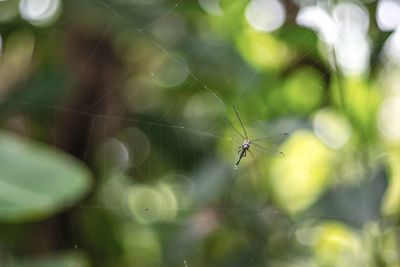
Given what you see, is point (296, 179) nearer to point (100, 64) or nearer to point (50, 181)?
point (100, 64)

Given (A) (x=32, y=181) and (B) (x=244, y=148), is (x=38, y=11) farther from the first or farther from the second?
(A) (x=32, y=181)

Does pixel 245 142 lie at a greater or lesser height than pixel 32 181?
greater

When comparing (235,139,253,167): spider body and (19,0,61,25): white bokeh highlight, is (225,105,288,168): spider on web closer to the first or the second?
(235,139,253,167): spider body

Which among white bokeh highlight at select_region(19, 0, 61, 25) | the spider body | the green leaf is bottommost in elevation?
the green leaf

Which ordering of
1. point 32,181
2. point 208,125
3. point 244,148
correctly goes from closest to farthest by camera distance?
point 32,181 < point 244,148 < point 208,125

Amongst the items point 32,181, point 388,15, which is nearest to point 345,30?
point 388,15

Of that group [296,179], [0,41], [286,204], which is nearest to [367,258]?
[286,204]

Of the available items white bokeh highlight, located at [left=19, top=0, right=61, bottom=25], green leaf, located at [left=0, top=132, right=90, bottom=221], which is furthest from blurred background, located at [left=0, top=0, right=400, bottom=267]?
green leaf, located at [left=0, top=132, right=90, bottom=221]
